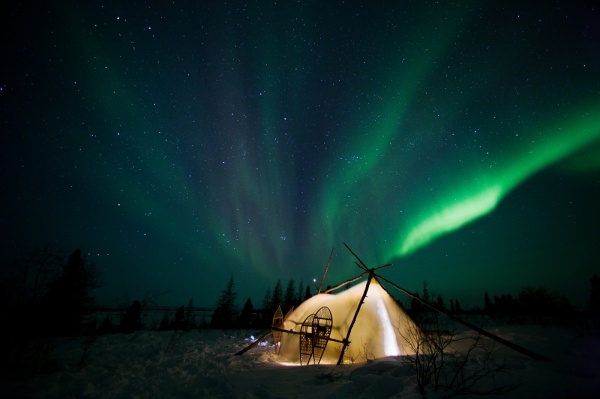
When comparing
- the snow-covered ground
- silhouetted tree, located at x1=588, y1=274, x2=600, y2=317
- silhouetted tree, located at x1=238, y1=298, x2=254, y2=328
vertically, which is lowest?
the snow-covered ground

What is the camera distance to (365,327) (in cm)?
1012

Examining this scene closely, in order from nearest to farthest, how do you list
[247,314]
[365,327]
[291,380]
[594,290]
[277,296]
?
1. [291,380]
2. [365,327]
3. [594,290]
4. [247,314]
5. [277,296]

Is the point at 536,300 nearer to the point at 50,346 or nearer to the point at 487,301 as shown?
the point at 50,346

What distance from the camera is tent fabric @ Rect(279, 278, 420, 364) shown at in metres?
9.49

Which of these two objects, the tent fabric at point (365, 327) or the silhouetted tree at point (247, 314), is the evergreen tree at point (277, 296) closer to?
the silhouetted tree at point (247, 314)

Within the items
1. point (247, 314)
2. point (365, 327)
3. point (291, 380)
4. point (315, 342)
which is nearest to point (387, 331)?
point (365, 327)

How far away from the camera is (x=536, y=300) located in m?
29.7

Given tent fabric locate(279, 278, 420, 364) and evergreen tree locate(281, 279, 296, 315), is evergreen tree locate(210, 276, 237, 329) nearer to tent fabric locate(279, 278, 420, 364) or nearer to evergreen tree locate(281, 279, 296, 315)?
evergreen tree locate(281, 279, 296, 315)

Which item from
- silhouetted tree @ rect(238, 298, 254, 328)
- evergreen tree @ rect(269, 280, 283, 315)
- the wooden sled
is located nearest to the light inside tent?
the wooden sled

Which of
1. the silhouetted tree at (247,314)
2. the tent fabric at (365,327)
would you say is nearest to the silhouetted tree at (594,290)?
the tent fabric at (365,327)

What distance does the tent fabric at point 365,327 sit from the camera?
949 centimetres

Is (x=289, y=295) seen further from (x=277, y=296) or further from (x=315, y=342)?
(x=315, y=342)

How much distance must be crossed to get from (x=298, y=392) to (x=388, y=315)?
6453mm

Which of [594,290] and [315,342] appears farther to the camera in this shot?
[594,290]
